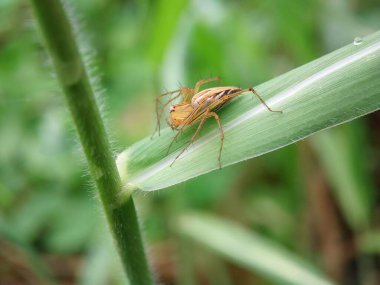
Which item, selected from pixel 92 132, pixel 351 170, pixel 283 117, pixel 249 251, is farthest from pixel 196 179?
pixel 92 132

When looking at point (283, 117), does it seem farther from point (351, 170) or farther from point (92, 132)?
point (351, 170)

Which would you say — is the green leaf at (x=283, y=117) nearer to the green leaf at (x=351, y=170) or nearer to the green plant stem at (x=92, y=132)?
the green plant stem at (x=92, y=132)

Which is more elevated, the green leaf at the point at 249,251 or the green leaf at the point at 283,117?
the green leaf at the point at 283,117

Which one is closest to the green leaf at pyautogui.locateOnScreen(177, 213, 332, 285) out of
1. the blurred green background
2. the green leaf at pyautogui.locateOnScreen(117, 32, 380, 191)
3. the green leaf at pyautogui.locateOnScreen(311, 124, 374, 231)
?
the blurred green background

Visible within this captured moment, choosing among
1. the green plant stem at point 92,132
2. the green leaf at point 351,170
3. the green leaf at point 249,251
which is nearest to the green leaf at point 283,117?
the green plant stem at point 92,132

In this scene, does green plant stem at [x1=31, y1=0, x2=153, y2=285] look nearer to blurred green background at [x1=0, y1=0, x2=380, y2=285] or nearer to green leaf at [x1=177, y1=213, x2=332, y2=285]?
green leaf at [x1=177, y1=213, x2=332, y2=285]

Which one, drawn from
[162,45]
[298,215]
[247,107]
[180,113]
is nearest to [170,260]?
[298,215]
